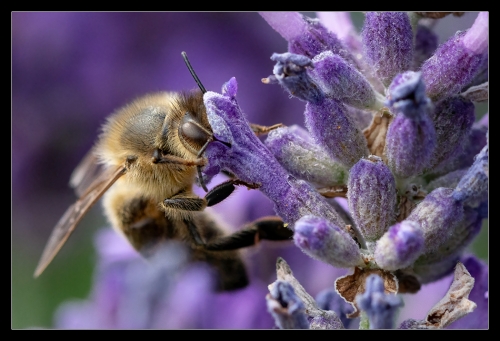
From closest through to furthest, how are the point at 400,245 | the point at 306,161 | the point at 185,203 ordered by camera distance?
the point at 400,245 < the point at 306,161 < the point at 185,203

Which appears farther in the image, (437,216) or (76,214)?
(76,214)

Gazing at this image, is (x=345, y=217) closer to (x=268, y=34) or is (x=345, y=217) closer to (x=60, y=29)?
(x=268, y=34)

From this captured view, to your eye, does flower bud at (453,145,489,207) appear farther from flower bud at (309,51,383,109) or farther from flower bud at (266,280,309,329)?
flower bud at (266,280,309,329)

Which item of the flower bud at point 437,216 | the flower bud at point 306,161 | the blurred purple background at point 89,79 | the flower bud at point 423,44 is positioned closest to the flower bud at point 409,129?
the flower bud at point 437,216

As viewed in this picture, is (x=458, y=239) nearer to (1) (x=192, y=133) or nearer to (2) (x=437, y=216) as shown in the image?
(2) (x=437, y=216)

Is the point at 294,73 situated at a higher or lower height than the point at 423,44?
higher

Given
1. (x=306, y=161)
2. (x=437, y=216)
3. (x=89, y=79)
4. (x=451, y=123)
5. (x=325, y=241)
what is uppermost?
(x=89, y=79)

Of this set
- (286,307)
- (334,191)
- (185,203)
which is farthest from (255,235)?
(286,307)
